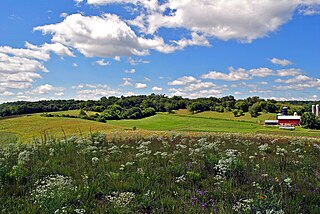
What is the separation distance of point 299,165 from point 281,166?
571mm

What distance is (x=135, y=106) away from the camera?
11862cm

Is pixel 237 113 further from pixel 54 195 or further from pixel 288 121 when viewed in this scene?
pixel 54 195

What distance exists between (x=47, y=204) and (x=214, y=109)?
118750mm

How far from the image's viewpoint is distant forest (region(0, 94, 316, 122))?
102 meters

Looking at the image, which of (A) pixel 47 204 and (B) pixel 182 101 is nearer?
(A) pixel 47 204

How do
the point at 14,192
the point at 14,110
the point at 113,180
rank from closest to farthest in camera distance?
the point at 14,192 < the point at 113,180 < the point at 14,110

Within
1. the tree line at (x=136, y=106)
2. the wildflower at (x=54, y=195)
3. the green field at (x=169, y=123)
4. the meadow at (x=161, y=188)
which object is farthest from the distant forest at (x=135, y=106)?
the wildflower at (x=54, y=195)

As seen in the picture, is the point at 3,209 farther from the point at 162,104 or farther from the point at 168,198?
the point at 162,104

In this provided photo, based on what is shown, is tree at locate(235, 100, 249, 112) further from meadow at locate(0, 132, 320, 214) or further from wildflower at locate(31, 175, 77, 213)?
wildflower at locate(31, 175, 77, 213)

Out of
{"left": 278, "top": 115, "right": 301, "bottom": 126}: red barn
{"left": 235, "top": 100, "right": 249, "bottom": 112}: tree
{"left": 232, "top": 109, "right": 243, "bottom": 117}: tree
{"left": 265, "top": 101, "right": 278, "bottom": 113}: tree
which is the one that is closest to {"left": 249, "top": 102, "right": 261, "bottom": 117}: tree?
{"left": 232, "top": 109, "right": 243, "bottom": 117}: tree

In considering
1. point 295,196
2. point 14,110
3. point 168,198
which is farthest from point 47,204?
point 14,110

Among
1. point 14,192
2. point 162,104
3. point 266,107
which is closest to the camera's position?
point 14,192

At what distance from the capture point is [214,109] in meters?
120

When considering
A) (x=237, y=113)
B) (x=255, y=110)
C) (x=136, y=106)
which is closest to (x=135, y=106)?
(x=136, y=106)
